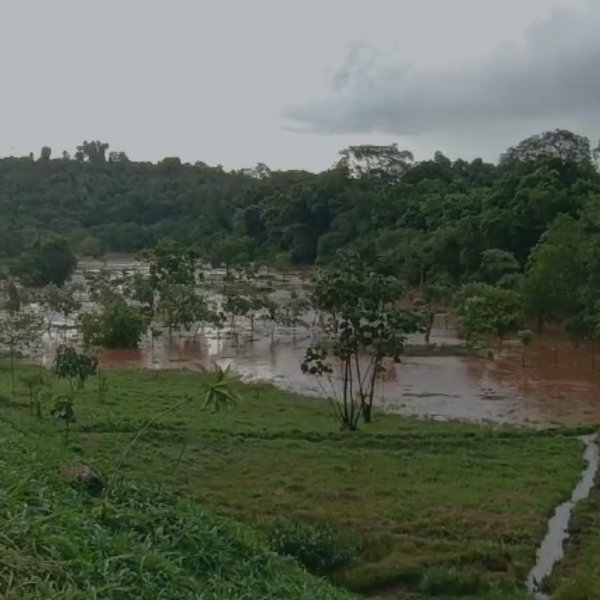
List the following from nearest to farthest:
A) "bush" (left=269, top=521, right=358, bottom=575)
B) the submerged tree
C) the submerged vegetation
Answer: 1. the submerged vegetation
2. "bush" (left=269, top=521, right=358, bottom=575)
3. the submerged tree

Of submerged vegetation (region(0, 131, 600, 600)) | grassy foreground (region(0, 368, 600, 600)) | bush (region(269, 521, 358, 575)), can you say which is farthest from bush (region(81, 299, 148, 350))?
bush (region(269, 521, 358, 575))

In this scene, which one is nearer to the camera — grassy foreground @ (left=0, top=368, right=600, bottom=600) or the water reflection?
grassy foreground @ (left=0, top=368, right=600, bottom=600)

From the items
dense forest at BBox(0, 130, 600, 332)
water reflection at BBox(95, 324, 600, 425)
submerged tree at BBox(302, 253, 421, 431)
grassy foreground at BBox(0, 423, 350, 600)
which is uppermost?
dense forest at BBox(0, 130, 600, 332)

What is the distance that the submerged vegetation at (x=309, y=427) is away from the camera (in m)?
7.92

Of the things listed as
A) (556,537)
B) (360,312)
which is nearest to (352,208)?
(360,312)

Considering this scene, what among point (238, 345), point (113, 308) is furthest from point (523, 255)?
point (113, 308)

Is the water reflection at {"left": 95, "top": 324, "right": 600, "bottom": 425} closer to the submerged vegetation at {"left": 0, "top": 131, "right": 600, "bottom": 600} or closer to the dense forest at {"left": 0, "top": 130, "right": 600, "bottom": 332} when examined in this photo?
the submerged vegetation at {"left": 0, "top": 131, "right": 600, "bottom": 600}

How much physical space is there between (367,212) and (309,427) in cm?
4233

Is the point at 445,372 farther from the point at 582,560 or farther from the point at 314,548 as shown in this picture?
the point at 314,548

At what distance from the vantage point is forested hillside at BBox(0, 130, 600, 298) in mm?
47062

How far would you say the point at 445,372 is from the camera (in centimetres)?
3084

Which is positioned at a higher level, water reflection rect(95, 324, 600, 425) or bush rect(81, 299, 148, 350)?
bush rect(81, 299, 148, 350)

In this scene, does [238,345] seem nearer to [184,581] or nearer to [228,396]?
[228,396]

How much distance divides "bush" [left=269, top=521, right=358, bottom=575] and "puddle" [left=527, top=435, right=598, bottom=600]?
223 cm
